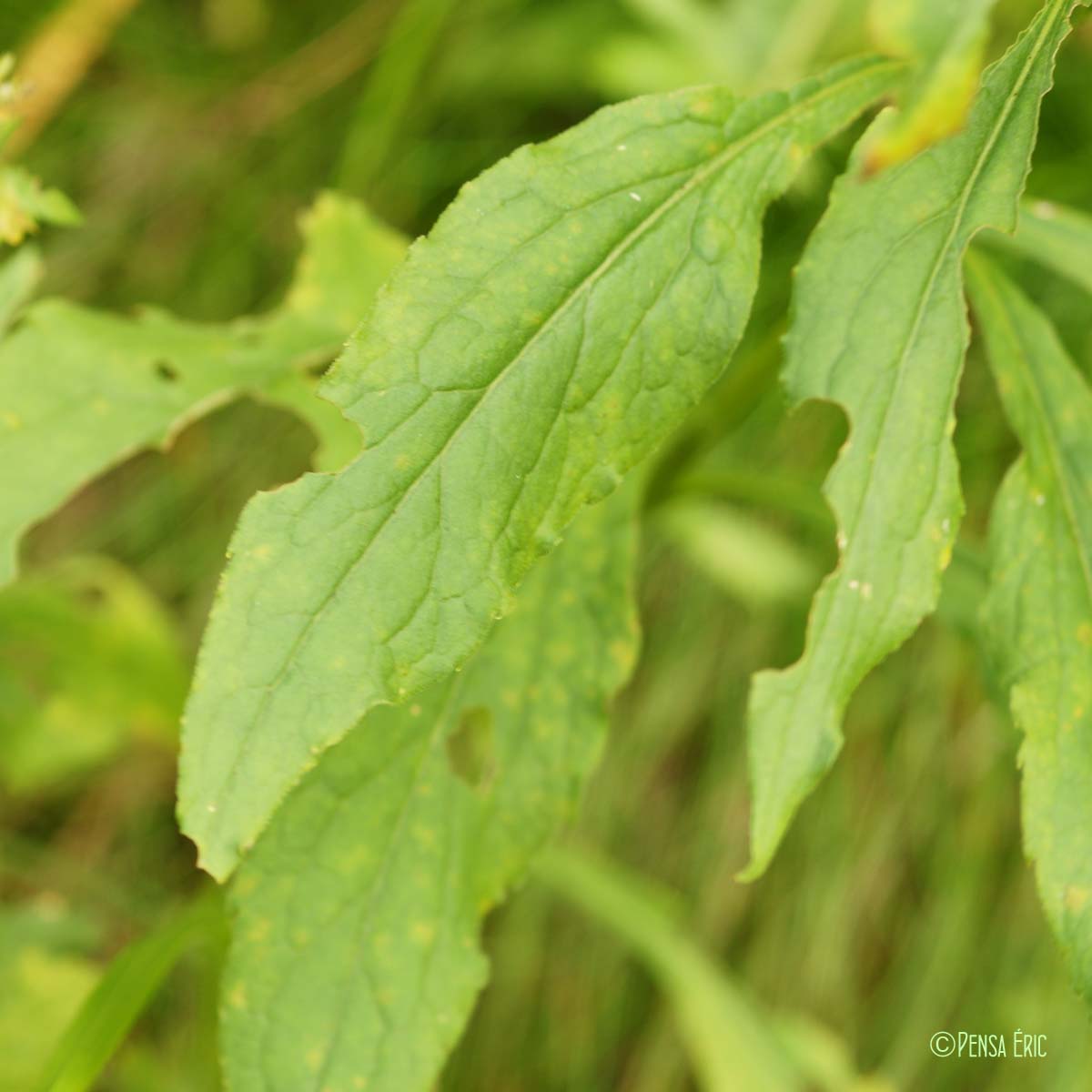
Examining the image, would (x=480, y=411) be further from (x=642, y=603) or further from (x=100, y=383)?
(x=642, y=603)

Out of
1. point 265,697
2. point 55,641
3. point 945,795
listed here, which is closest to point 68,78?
point 55,641

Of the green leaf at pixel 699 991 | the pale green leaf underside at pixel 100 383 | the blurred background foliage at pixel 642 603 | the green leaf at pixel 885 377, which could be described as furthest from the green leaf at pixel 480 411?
the blurred background foliage at pixel 642 603

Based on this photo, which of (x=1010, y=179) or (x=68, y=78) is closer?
(x=1010, y=179)

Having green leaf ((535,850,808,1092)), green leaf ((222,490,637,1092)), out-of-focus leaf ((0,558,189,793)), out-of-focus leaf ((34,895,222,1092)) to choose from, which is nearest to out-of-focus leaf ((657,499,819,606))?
green leaf ((535,850,808,1092))

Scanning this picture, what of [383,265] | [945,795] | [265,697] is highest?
[945,795]

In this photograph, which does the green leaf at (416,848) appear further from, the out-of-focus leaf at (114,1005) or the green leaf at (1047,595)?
the green leaf at (1047,595)

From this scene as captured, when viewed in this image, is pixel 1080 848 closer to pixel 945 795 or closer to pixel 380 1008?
pixel 380 1008
